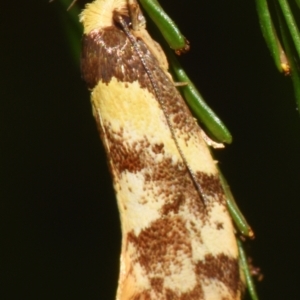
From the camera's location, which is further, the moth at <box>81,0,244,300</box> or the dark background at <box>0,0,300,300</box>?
the dark background at <box>0,0,300,300</box>

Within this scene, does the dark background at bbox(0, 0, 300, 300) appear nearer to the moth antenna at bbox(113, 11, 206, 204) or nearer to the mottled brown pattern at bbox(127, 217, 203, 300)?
the moth antenna at bbox(113, 11, 206, 204)

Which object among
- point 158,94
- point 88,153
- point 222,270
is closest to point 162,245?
point 222,270

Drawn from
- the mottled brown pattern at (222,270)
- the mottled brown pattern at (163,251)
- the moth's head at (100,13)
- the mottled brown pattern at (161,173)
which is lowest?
the mottled brown pattern at (222,270)

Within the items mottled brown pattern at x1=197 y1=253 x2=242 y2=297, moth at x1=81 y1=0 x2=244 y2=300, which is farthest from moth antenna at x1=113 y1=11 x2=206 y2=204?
mottled brown pattern at x1=197 y1=253 x2=242 y2=297

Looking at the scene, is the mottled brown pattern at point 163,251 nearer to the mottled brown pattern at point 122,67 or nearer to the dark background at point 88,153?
the mottled brown pattern at point 122,67

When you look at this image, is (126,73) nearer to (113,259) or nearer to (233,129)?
(233,129)

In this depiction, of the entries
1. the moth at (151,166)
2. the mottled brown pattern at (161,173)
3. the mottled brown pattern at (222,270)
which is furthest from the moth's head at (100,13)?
the mottled brown pattern at (222,270)

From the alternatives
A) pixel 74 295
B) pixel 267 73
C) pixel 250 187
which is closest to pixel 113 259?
pixel 74 295
